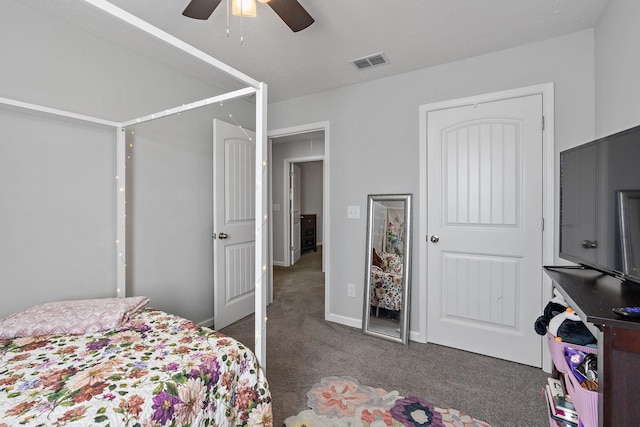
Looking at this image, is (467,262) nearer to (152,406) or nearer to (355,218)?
(355,218)

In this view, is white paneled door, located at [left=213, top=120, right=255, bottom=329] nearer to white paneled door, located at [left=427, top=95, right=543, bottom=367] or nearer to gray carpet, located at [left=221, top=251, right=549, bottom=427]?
gray carpet, located at [left=221, top=251, right=549, bottom=427]

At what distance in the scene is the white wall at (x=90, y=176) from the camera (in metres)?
1.76

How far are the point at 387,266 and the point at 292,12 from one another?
214cm

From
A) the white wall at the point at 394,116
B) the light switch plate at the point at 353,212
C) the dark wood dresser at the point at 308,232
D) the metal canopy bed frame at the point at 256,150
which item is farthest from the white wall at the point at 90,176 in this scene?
the dark wood dresser at the point at 308,232

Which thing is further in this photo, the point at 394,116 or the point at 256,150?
the point at 394,116

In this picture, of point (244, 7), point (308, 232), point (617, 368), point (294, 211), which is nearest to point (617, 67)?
point (617, 368)

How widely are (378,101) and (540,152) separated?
1388mm

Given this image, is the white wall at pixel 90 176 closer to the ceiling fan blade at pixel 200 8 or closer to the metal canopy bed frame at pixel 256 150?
the metal canopy bed frame at pixel 256 150

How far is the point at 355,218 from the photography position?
2.99 meters

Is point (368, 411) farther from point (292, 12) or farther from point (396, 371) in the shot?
point (292, 12)

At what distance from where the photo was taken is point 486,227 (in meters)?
2.40

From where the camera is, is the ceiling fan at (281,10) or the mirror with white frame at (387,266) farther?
the mirror with white frame at (387,266)

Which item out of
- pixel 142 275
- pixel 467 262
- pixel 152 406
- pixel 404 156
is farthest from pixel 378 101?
pixel 152 406

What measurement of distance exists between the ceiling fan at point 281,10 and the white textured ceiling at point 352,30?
27cm
